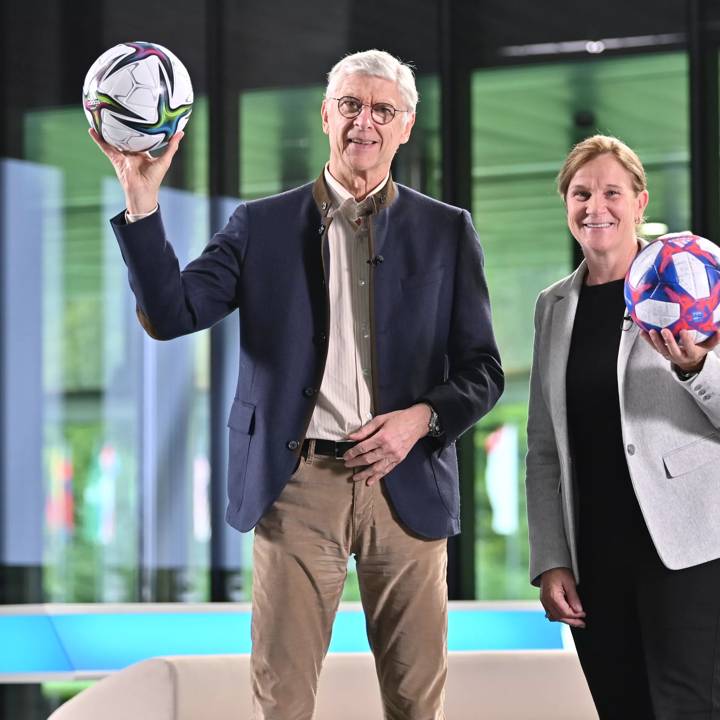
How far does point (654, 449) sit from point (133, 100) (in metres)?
1.15

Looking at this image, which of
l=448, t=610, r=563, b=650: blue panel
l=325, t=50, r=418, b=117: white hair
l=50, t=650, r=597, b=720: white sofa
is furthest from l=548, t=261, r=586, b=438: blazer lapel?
l=448, t=610, r=563, b=650: blue panel

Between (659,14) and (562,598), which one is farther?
(659,14)

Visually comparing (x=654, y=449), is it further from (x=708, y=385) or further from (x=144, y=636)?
(x=144, y=636)

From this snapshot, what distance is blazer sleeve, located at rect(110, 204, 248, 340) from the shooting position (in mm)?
1965

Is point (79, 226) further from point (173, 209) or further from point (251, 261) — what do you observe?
point (251, 261)

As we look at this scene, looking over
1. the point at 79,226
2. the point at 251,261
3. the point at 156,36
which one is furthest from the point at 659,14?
the point at 251,261

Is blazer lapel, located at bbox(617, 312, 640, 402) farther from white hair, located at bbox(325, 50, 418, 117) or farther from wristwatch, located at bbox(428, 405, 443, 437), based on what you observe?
white hair, located at bbox(325, 50, 418, 117)

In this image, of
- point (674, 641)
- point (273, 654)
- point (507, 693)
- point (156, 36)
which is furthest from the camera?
point (156, 36)

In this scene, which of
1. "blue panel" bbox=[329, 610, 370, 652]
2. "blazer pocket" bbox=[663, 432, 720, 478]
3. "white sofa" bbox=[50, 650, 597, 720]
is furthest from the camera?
"blue panel" bbox=[329, 610, 370, 652]

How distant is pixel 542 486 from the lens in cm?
226

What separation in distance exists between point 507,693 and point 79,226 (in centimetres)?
294

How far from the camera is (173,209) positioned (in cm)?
509

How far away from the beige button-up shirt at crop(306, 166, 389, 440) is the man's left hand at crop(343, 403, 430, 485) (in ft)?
0.18

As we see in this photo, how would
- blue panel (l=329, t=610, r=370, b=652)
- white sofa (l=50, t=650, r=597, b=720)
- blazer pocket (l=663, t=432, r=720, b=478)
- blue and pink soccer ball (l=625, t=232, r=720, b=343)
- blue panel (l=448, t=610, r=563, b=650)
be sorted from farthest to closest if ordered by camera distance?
blue panel (l=329, t=610, r=370, b=652)
blue panel (l=448, t=610, r=563, b=650)
white sofa (l=50, t=650, r=597, b=720)
blazer pocket (l=663, t=432, r=720, b=478)
blue and pink soccer ball (l=625, t=232, r=720, b=343)
